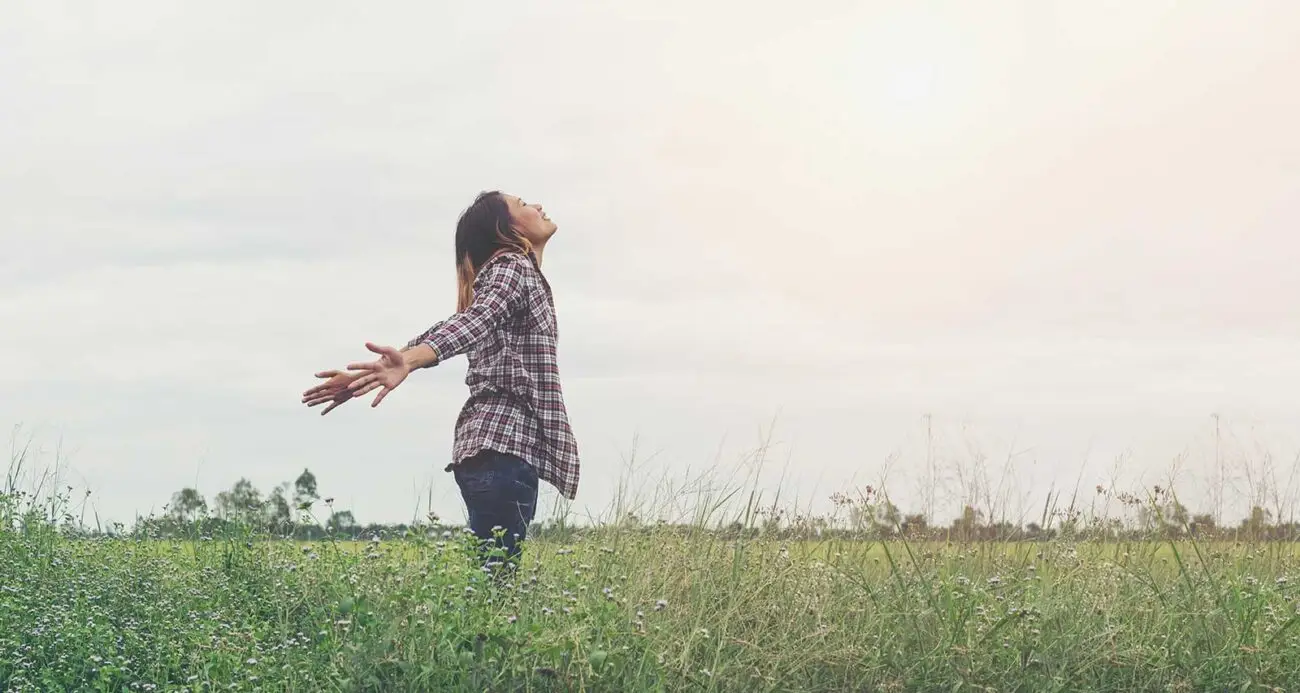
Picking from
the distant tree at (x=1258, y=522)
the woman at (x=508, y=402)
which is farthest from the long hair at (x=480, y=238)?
the distant tree at (x=1258, y=522)

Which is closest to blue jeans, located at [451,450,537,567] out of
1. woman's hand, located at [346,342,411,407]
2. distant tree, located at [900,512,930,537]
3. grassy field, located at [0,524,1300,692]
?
grassy field, located at [0,524,1300,692]

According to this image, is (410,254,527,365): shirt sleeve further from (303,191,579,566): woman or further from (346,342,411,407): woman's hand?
(346,342,411,407): woman's hand

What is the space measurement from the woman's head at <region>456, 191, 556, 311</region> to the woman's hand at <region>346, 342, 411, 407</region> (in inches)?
51.7

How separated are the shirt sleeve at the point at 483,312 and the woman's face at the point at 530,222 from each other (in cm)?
34

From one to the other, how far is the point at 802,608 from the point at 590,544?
1698 mm

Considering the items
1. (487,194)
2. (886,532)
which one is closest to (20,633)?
(487,194)

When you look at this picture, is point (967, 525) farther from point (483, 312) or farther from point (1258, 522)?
point (483, 312)

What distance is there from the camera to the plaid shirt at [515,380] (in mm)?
6035

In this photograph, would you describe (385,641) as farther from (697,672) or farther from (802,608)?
(802,608)

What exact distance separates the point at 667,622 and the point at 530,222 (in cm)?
236

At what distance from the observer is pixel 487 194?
6.79 m

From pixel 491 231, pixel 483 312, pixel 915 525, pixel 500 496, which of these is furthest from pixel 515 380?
pixel 915 525

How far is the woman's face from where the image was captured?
6660 millimetres

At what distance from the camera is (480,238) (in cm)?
668
